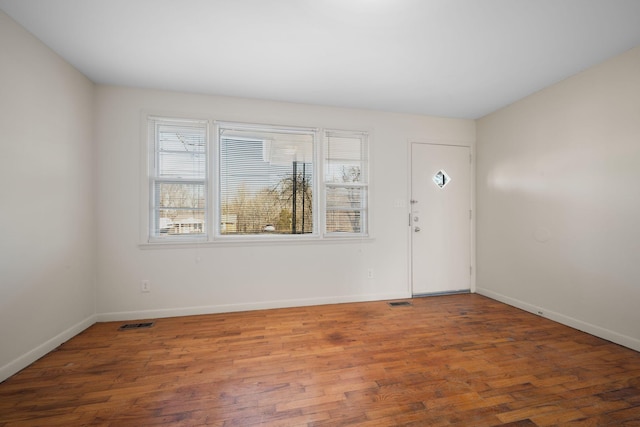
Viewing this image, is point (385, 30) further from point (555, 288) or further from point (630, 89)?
point (555, 288)

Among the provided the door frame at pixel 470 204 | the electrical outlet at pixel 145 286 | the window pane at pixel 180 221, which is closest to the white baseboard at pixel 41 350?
the electrical outlet at pixel 145 286

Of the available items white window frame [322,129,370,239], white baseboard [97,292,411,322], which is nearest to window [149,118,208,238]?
white baseboard [97,292,411,322]

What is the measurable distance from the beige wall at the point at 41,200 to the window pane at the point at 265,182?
4.62 ft

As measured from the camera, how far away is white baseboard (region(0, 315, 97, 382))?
1.96m

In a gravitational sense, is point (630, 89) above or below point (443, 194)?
above

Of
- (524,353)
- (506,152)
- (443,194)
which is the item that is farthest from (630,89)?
(524,353)

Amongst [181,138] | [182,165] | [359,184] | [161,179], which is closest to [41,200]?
[161,179]

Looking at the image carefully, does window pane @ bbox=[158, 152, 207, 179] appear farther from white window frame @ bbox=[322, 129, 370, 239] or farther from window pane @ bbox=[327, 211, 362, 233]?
window pane @ bbox=[327, 211, 362, 233]

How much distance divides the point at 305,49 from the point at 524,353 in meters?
3.31

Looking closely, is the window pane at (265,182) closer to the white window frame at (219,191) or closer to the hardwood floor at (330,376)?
the white window frame at (219,191)

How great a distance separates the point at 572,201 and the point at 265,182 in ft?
11.6

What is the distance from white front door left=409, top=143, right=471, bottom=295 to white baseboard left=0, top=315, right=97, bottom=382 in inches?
158

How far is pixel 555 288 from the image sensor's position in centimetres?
301

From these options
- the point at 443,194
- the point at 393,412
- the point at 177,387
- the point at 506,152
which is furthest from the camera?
the point at 443,194
